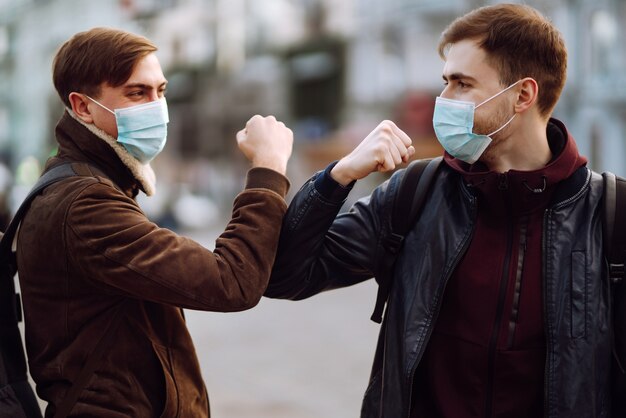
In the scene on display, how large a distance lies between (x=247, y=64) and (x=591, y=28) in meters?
14.6

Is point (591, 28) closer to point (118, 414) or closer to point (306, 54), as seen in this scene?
point (306, 54)

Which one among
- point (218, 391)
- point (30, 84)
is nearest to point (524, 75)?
point (218, 391)

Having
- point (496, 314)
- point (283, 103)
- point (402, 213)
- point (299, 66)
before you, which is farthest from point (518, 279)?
point (283, 103)

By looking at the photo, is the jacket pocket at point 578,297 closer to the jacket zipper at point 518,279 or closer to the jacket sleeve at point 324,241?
the jacket zipper at point 518,279

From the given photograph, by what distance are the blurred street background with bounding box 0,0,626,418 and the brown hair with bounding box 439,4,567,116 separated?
430cm

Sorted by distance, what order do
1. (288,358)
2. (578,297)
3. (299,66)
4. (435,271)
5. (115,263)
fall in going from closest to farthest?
(115,263), (578,297), (435,271), (288,358), (299,66)

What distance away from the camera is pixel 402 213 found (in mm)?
2586

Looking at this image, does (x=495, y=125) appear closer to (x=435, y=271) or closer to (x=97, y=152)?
(x=435, y=271)

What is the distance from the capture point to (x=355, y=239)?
265 centimetres

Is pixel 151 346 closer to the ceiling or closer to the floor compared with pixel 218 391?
closer to the ceiling

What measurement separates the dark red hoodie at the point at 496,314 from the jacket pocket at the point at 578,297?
Answer: 3.6 inches

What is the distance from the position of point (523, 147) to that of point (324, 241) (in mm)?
685

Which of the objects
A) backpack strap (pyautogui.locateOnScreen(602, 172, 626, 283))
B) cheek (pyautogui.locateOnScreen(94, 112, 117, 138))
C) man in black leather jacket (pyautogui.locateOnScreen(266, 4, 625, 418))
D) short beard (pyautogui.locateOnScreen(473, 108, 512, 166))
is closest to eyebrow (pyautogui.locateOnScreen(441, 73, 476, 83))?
man in black leather jacket (pyautogui.locateOnScreen(266, 4, 625, 418))

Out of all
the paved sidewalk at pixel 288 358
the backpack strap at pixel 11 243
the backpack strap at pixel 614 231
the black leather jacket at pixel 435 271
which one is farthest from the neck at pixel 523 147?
the paved sidewalk at pixel 288 358
